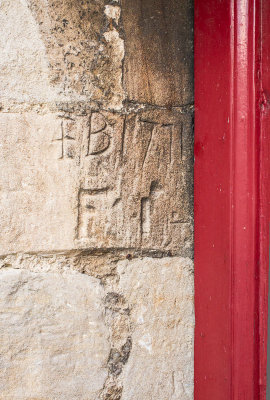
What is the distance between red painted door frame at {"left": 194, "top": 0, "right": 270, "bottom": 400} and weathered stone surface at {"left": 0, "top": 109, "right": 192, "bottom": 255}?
0.33 feet

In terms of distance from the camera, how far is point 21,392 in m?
0.95

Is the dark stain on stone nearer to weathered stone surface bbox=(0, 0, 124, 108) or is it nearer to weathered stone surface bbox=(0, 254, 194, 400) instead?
weathered stone surface bbox=(0, 0, 124, 108)

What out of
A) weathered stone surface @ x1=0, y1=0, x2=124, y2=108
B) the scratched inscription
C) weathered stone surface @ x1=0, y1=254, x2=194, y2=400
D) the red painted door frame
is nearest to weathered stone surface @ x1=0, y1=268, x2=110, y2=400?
weathered stone surface @ x1=0, y1=254, x2=194, y2=400

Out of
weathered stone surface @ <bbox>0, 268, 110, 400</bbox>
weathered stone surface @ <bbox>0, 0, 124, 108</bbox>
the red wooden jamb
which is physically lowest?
weathered stone surface @ <bbox>0, 268, 110, 400</bbox>

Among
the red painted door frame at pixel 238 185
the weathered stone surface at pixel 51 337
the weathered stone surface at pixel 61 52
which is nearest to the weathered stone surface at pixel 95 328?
the weathered stone surface at pixel 51 337

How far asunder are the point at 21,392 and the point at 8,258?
32cm

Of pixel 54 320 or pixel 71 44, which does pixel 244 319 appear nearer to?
pixel 54 320

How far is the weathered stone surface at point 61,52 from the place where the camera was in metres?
0.93

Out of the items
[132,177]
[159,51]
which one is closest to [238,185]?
[132,177]

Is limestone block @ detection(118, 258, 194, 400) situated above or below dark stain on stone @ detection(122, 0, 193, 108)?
below

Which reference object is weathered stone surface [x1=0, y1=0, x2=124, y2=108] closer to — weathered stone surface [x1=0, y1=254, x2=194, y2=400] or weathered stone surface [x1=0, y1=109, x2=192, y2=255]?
weathered stone surface [x1=0, y1=109, x2=192, y2=255]

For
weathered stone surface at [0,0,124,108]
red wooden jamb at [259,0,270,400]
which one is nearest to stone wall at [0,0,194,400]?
weathered stone surface at [0,0,124,108]

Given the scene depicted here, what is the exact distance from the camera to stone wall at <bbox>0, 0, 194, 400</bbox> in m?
0.94

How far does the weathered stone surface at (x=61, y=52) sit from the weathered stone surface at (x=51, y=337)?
0.44 metres
